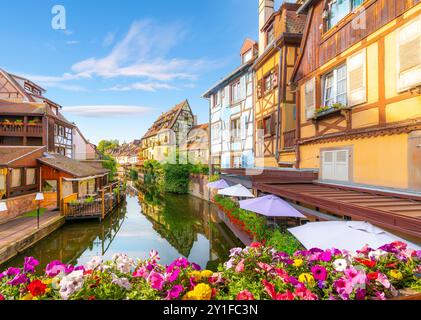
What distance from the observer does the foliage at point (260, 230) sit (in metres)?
5.88

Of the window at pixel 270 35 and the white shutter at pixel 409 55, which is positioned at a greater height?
the window at pixel 270 35

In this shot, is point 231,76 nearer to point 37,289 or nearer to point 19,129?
point 37,289

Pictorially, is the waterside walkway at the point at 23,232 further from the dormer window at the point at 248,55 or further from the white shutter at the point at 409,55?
the dormer window at the point at 248,55

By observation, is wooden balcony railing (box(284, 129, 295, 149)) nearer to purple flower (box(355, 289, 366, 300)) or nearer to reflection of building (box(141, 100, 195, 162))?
purple flower (box(355, 289, 366, 300))

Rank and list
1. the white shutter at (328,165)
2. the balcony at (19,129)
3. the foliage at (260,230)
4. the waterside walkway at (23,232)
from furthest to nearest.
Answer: the balcony at (19,129) → the waterside walkway at (23,232) → the white shutter at (328,165) → the foliage at (260,230)

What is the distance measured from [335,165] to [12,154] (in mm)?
17154

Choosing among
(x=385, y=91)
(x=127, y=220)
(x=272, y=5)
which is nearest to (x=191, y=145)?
(x=127, y=220)

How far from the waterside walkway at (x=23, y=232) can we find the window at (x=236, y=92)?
14.4 metres

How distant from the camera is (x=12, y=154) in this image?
13.2 metres

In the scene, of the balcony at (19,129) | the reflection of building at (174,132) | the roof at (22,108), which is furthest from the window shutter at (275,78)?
the reflection of building at (174,132)

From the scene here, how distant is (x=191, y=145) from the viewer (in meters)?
28.7

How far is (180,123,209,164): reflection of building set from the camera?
2589 centimetres
